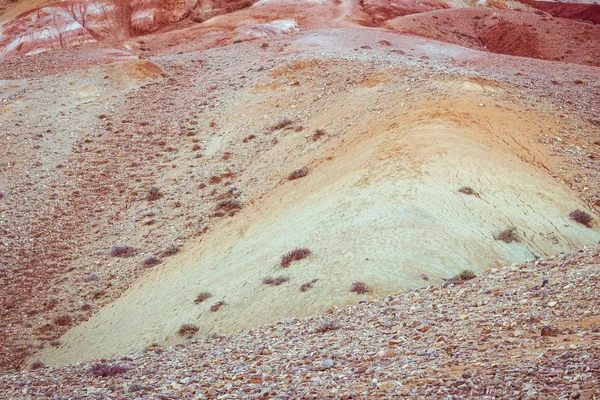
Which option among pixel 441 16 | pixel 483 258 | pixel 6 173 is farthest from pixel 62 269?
pixel 441 16

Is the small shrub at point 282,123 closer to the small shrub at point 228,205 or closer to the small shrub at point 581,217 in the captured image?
the small shrub at point 228,205

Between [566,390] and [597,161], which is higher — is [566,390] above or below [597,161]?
above

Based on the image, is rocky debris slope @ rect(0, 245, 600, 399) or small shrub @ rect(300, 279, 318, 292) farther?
small shrub @ rect(300, 279, 318, 292)

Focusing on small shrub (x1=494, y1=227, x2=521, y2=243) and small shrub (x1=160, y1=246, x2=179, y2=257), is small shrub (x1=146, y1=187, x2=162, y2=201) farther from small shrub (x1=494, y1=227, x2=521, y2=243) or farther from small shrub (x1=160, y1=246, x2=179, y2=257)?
small shrub (x1=494, y1=227, x2=521, y2=243)

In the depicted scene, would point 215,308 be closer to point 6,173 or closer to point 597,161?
point 597,161

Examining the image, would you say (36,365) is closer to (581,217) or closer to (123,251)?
(123,251)

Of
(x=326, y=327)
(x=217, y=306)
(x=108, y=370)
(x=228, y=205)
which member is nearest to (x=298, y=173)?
(x=228, y=205)

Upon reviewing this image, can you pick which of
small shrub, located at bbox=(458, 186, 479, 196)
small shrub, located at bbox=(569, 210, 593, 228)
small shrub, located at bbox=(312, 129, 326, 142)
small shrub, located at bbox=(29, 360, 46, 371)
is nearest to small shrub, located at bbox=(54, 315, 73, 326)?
small shrub, located at bbox=(29, 360, 46, 371)
